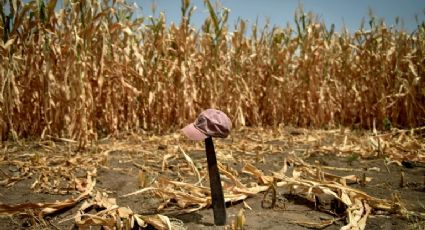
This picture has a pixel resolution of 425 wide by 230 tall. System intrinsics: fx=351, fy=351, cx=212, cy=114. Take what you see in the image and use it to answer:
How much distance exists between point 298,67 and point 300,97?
0.57m

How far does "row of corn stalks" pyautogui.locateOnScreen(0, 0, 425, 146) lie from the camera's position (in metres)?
3.91

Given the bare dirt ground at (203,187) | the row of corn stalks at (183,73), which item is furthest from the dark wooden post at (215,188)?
the row of corn stalks at (183,73)

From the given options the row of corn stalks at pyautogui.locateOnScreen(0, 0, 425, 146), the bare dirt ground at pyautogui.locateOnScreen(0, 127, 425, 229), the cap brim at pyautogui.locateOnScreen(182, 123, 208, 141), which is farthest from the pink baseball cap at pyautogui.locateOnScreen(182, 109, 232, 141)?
the row of corn stalks at pyautogui.locateOnScreen(0, 0, 425, 146)

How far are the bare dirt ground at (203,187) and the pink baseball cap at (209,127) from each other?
0.39m

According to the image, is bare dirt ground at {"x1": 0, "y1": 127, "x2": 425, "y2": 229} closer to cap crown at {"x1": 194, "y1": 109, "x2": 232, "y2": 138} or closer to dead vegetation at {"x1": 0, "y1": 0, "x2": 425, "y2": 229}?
dead vegetation at {"x1": 0, "y1": 0, "x2": 425, "y2": 229}

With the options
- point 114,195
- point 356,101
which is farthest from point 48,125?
point 356,101

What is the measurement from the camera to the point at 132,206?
2197 mm

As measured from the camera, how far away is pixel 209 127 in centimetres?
166

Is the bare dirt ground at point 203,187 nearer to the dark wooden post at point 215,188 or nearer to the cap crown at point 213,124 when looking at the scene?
the dark wooden post at point 215,188

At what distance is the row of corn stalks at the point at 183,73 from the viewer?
3.91 meters

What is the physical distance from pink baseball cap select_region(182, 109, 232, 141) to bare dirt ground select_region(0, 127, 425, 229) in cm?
39

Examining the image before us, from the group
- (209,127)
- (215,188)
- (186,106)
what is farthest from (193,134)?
(186,106)

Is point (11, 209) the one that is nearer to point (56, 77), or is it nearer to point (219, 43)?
point (56, 77)

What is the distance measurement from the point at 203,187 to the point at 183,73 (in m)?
3.53
